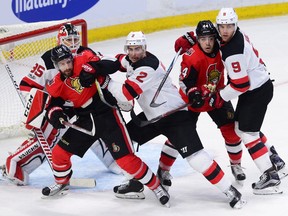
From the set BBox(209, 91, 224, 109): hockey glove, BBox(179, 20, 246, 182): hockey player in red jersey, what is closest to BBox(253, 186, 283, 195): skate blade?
BBox(179, 20, 246, 182): hockey player in red jersey

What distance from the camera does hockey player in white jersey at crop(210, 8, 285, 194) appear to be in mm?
4230

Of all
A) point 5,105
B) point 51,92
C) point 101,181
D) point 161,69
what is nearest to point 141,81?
point 161,69

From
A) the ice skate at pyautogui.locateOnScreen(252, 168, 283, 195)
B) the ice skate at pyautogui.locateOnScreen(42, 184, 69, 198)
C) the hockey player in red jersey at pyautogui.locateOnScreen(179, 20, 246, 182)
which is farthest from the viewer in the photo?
the ice skate at pyautogui.locateOnScreen(42, 184, 69, 198)

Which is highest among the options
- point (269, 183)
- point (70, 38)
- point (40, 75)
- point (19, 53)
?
point (70, 38)

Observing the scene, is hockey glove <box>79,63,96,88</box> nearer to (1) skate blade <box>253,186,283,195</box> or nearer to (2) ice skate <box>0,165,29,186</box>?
(2) ice skate <box>0,165,29,186</box>

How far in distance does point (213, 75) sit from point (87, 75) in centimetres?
69

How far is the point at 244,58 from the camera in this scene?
4.24m

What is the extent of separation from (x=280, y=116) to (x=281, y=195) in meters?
1.72

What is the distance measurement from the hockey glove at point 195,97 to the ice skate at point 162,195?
0.47 metres

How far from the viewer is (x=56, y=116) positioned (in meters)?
4.37

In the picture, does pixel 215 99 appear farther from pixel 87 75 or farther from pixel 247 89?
pixel 87 75

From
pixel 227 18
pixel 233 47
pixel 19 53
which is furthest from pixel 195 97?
pixel 19 53

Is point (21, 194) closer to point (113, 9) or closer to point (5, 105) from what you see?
point (5, 105)

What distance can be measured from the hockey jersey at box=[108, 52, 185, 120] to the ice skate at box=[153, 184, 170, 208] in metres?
0.38
